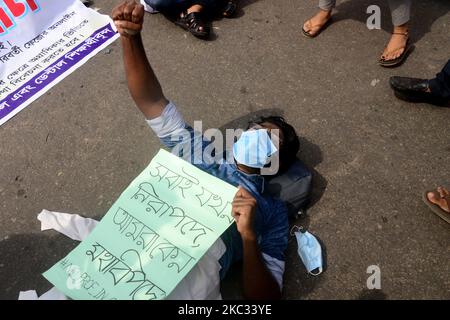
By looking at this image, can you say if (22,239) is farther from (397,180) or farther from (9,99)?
(397,180)

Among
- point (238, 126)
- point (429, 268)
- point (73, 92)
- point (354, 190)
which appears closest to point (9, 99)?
point (73, 92)

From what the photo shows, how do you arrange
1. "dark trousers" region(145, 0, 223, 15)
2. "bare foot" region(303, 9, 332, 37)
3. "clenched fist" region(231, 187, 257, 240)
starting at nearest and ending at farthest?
1. "clenched fist" region(231, 187, 257, 240)
2. "bare foot" region(303, 9, 332, 37)
3. "dark trousers" region(145, 0, 223, 15)

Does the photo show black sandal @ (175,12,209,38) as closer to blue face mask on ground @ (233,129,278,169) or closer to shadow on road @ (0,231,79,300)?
blue face mask on ground @ (233,129,278,169)

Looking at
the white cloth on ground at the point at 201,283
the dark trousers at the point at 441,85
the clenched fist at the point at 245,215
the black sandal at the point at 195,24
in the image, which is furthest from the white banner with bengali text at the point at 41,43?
the dark trousers at the point at 441,85

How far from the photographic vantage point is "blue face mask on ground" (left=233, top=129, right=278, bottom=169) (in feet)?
5.91

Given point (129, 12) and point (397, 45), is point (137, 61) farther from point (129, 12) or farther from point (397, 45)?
point (397, 45)

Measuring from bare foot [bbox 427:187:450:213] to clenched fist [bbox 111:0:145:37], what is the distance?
173 centimetres

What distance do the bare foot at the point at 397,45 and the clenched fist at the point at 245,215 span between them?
180 centimetres

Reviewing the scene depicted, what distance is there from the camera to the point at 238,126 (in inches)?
98.5

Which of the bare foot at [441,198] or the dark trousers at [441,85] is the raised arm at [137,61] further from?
the dark trousers at [441,85]

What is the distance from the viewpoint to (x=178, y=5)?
3037mm

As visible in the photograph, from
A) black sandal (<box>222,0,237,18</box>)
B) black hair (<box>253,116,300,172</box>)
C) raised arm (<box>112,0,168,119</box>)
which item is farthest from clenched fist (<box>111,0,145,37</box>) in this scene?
black sandal (<box>222,0,237,18</box>)

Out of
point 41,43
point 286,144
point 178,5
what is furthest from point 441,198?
point 41,43
